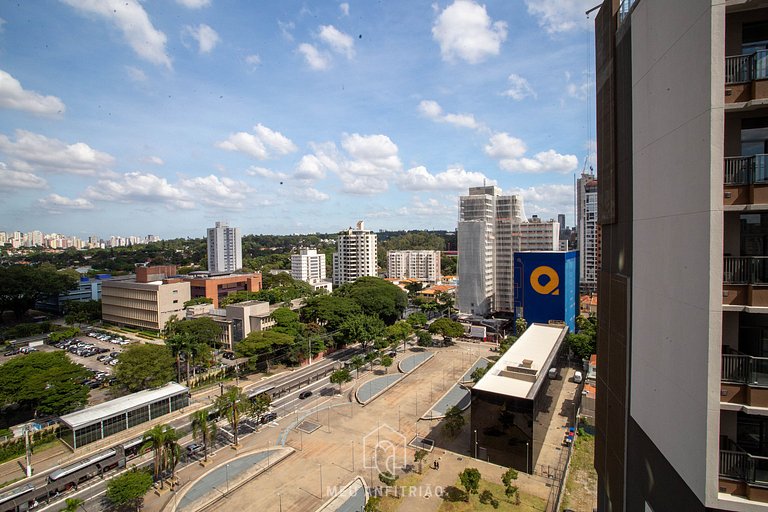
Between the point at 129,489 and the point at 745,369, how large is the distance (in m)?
22.0

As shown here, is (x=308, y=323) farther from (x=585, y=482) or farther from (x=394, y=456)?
(x=585, y=482)

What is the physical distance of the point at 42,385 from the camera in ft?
86.1

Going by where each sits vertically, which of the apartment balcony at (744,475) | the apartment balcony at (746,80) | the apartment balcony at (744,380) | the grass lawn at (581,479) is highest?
the apartment balcony at (746,80)

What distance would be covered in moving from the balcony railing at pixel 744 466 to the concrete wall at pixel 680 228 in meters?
0.31

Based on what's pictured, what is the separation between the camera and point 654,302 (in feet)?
25.3

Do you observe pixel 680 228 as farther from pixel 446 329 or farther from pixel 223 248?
pixel 223 248

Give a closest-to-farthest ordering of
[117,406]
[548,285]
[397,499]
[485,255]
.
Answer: [397,499]
[117,406]
[548,285]
[485,255]

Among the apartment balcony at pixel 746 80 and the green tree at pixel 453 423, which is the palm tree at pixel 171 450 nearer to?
the green tree at pixel 453 423

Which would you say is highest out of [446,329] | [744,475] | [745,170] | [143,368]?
[745,170]

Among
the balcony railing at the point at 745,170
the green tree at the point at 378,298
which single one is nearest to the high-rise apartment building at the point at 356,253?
the green tree at the point at 378,298

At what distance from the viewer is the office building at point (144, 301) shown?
52.6m

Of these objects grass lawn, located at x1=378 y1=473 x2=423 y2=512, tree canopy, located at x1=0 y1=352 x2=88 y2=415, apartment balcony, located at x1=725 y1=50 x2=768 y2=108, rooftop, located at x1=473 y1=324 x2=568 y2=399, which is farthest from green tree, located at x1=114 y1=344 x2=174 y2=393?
apartment balcony, located at x1=725 y1=50 x2=768 y2=108

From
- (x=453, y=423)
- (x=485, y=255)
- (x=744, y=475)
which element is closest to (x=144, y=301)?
(x=453, y=423)

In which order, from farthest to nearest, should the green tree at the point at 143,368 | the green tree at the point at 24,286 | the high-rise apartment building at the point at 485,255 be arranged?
1. the high-rise apartment building at the point at 485,255
2. the green tree at the point at 24,286
3. the green tree at the point at 143,368
